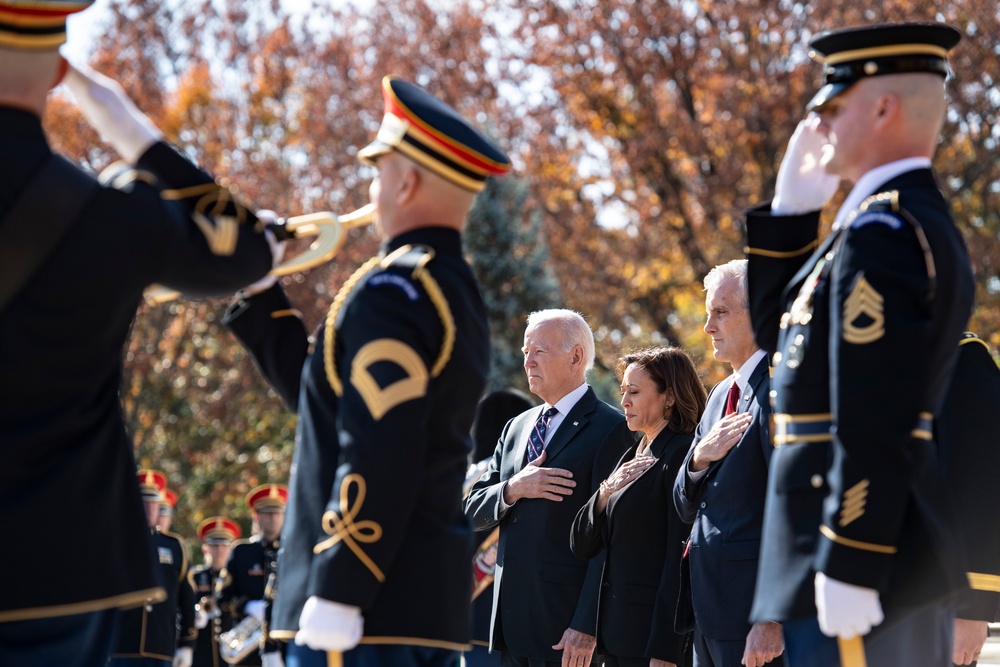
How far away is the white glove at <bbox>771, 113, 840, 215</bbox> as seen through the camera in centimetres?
417

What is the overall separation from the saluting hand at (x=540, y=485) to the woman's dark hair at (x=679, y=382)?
0.58 meters

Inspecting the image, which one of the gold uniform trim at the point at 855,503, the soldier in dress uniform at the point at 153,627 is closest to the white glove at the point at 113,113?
the gold uniform trim at the point at 855,503

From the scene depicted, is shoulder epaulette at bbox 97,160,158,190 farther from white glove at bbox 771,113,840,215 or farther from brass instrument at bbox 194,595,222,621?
brass instrument at bbox 194,595,222,621

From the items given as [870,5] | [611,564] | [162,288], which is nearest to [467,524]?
[162,288]

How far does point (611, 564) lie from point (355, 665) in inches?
105

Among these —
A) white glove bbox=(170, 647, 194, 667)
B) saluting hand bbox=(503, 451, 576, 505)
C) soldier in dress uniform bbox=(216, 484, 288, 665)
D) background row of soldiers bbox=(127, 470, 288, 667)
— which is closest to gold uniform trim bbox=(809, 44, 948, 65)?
saluting hand bbox=(503, 451, 576, 505)

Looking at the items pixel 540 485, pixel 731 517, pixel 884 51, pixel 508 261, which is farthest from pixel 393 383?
pixel 508 261

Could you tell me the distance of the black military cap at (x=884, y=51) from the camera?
3.87 metres

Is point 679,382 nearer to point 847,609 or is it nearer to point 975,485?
point 975,485

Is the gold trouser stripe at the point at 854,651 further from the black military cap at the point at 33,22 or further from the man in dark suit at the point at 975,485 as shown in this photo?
the black military cap at the point at 33,22

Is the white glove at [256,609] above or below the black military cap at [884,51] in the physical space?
below

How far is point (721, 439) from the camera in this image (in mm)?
5504

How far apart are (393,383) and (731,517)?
2086mm

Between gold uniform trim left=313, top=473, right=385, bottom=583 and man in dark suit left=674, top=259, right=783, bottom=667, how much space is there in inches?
76.6
